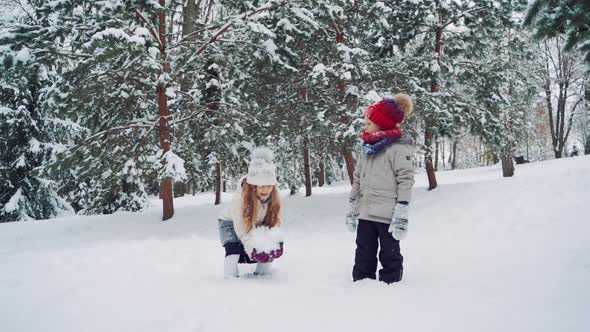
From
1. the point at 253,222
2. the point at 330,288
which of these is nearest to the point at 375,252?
the point at 330,288

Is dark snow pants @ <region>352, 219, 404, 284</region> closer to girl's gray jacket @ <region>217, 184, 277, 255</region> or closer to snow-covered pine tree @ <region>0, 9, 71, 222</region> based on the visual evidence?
girl's gray jacket @ <region>217, 184, 277, 255</region>

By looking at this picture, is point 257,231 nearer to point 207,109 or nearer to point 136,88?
point 207,109

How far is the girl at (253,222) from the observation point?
→ 4.18 metres

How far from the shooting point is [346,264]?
536 centimetres

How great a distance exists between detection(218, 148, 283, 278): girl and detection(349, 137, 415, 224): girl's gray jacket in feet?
3.29

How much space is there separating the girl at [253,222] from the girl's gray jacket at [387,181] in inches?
39.4

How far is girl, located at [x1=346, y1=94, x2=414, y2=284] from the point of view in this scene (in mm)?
4074

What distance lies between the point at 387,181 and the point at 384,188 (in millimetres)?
79

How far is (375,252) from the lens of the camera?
4277mm

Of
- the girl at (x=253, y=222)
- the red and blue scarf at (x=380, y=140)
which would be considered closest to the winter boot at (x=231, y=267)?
the girl at (x=253, y=222)

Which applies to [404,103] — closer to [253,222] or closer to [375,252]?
[375,252]

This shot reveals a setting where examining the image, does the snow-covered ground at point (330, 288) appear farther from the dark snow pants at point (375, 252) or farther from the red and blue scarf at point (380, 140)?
the red and blue scarf at point (380, 140)

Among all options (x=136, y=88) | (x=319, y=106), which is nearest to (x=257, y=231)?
(x=319, y=106)

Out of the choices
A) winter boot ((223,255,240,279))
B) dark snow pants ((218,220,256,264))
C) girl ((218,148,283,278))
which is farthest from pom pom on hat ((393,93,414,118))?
winter boot ((223,255,240,279))
